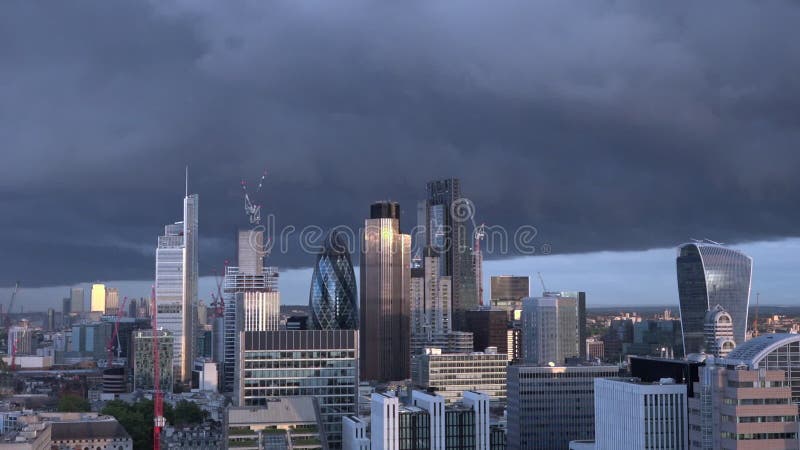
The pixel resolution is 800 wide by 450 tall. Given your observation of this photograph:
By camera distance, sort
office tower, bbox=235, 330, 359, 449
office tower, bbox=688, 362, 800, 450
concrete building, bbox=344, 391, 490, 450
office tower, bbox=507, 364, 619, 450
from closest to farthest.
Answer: office tower, bbox=688, 362, 800, 450
concrete building, bbox=344, 391, 490, 450
office tower, bbox=235, 330, 359, 449
office tower, bbox=507, 364, 619, 450

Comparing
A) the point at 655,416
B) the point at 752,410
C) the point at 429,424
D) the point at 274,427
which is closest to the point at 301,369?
the point at 274,427

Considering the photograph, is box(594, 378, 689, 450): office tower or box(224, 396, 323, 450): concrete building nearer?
box(594, 378, 689, 450): office tower

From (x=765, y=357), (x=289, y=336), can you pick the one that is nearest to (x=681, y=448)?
(x=765, y=357)

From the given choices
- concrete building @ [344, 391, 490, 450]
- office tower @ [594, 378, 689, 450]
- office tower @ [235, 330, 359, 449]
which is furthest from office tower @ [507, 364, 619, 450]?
office tower @ [594, 378, 689, 450]

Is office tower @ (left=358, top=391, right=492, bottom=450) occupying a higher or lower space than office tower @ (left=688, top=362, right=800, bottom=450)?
lower

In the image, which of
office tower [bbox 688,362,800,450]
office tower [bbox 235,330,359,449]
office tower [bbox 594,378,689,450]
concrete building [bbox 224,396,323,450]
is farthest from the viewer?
office tower [bbox 235,330,359,449]

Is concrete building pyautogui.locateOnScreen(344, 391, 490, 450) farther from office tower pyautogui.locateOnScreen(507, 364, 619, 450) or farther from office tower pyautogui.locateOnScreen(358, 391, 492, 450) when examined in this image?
office tower pyautogui.locateOnScreen(507, 364, 619, 450)

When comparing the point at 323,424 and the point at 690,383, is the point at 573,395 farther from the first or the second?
the point at 690,383

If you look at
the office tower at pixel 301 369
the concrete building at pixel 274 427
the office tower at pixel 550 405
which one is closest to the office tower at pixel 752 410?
the concrete building at pixel 274 427
